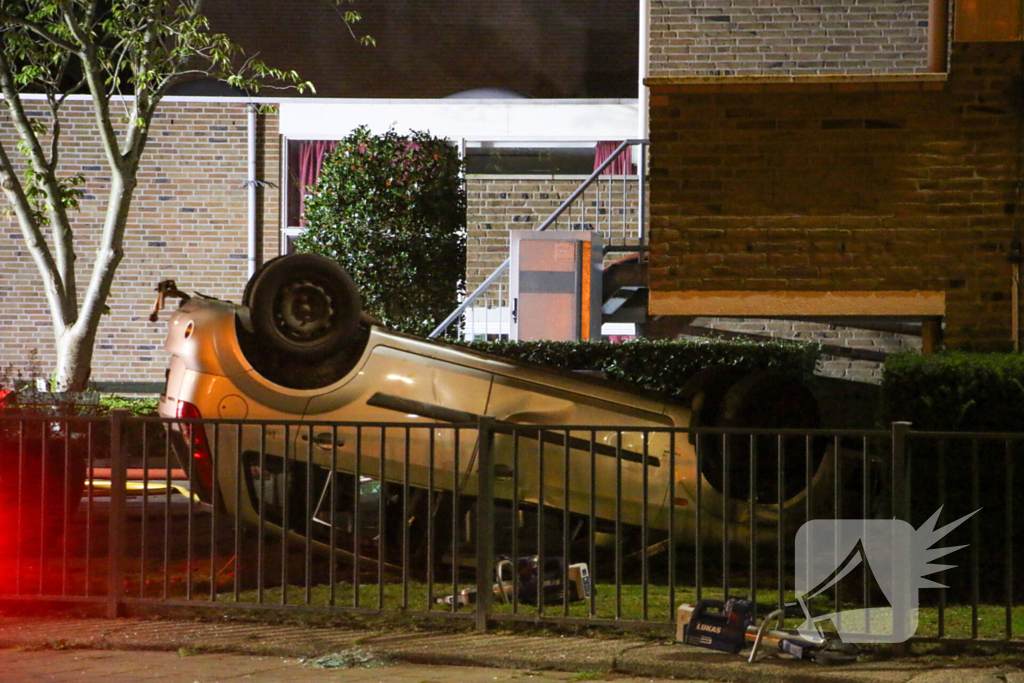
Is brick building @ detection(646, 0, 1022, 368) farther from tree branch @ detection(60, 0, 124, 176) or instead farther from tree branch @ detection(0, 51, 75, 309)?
tree branch @ detection(0, 51, 75, 309)

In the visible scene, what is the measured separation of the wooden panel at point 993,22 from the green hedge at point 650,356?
5231 mm

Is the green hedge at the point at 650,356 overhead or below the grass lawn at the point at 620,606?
overhead

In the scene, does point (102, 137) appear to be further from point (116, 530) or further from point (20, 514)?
point (116, 530)

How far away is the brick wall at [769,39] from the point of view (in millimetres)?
15391

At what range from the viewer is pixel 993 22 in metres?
8.65

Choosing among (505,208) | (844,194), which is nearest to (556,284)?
(505,208)

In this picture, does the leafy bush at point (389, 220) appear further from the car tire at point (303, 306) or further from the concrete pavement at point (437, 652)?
the concrete pavement at point (437, 652)

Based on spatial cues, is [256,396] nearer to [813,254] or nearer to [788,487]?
[788,487]

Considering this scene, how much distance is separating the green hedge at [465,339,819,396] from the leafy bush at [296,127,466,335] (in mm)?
3934

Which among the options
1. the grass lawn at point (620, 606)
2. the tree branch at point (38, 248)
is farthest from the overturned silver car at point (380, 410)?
the tree branch at point (38, 248)

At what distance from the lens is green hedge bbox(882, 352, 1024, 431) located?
629cm

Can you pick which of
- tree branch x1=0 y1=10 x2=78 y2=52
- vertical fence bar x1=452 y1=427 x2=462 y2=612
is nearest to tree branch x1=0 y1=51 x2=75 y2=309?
tree branch x1=0 y1=10 x2=78 y2=52

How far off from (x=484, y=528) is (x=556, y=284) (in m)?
7.62

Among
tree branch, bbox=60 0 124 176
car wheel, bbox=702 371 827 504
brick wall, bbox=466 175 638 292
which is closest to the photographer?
car wheel, bbox=702 371 827 504
